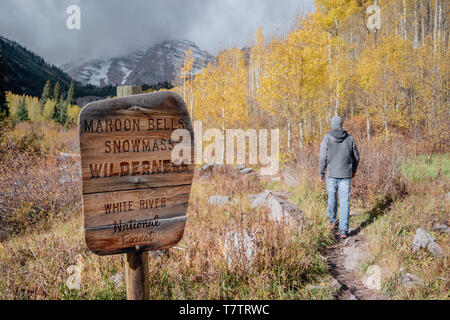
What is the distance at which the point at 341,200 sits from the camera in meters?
4.44

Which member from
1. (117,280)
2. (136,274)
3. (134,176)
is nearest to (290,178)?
(117,280)

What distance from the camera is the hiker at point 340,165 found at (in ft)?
14.5

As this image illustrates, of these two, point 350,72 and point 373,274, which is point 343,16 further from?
point 373,274

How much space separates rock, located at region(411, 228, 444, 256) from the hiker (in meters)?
0.99

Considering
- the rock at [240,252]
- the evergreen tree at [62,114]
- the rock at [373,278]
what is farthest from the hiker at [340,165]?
the evergreen tree at [62,114]

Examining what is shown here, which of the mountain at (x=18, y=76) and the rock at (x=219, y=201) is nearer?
the rock at (x=219, y=201)

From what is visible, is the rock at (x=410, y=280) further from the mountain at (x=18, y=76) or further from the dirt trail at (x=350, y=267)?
the mountain at (x=18, y=76)

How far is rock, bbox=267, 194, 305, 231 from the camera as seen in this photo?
4.24 m

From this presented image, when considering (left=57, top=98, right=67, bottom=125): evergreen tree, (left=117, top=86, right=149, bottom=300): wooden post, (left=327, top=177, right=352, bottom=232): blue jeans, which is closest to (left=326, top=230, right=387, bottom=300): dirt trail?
(left=327, top=177, right=352, bottom=232): blue jeans

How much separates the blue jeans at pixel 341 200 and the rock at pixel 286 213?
59 centimetres

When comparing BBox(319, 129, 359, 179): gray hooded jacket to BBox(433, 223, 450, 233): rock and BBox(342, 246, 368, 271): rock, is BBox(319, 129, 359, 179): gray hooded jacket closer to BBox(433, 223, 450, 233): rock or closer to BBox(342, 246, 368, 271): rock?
BBox(342, 246, 368, 271): rock

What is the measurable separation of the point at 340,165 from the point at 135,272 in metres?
3.91

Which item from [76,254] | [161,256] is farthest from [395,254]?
[76,254]
